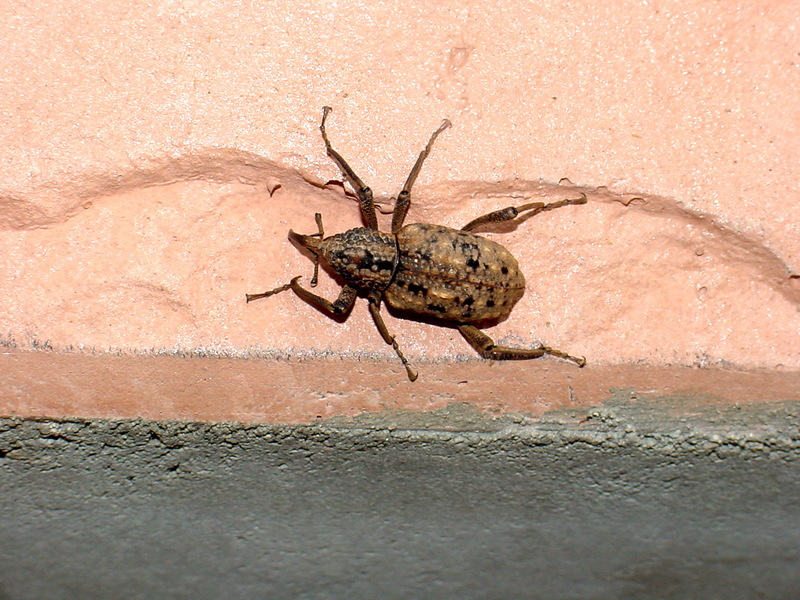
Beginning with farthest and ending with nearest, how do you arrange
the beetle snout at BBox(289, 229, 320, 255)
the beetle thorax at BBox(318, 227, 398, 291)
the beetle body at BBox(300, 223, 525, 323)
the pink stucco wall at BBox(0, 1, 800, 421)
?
1. the beetle thorax at BBox(318, 227, 398, 291)
2. the beetle snout at BBox(289, 229, 320, 255)
3. the beetle body at BBox(300, 223, 525, 323)
4. the pink stucco wall at BBox(0, 1, 800, 421)

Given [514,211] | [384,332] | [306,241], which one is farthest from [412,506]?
[514,211]

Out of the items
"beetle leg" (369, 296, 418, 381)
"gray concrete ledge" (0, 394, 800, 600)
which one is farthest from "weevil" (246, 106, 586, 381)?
"gray concrete ledge" (0, 394, 800, 600)

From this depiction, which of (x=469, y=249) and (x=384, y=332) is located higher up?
(x=469, y=249)

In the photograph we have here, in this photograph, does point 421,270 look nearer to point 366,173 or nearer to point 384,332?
point 384,332

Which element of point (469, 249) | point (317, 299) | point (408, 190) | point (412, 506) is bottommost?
point (412, 506)

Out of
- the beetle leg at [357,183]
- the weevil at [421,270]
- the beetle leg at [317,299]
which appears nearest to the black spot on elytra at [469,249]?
the weevil at [421,270]

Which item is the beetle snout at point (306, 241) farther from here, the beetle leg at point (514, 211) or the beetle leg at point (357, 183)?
the beetle leg at point (514, 211)

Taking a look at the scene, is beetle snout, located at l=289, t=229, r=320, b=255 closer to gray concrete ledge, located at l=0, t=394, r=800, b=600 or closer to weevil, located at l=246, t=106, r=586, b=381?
weevil, located at l=246, t=106, r=586, b=381
